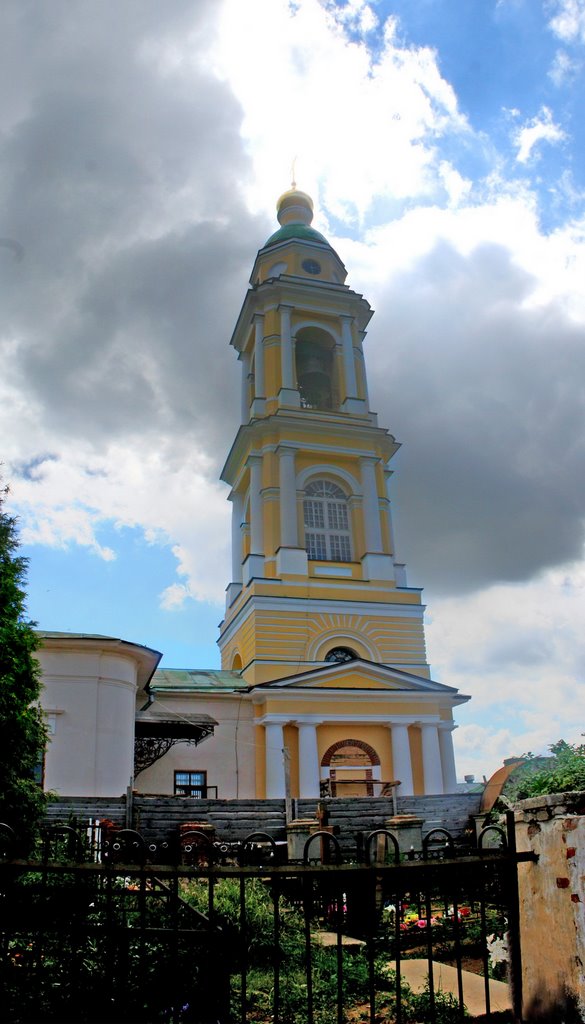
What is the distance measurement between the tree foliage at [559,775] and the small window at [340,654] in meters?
20.5

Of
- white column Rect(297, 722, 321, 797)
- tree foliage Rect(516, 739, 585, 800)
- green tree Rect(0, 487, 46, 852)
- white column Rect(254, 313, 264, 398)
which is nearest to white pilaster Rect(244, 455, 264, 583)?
white column Rect(254, 313, 264, 398)

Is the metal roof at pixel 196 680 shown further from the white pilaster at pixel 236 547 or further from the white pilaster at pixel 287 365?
the white pilaster at pixel 287 365

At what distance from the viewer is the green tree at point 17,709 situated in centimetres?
953

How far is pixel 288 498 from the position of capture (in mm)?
27250

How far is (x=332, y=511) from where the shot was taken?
1129 inches

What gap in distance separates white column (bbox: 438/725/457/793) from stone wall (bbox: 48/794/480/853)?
27.5 feet

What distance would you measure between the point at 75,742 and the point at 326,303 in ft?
68.5

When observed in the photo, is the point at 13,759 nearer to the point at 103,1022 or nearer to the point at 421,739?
the point at 103,1022

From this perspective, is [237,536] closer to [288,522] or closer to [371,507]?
[288,522]

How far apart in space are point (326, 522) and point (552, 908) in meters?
24.2

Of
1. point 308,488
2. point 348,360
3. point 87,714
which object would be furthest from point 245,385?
point 87,714

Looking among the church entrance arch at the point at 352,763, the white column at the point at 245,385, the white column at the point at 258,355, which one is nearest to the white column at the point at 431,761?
the church entrance arch at the point at 352,763

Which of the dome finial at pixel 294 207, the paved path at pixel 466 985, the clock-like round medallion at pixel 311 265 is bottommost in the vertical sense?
the paved path at pixel 466 985

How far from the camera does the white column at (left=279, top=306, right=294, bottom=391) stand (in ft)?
97.7
